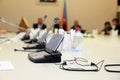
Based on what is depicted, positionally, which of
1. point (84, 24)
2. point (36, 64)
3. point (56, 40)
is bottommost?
point (84, 24)

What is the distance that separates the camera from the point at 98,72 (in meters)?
1.54

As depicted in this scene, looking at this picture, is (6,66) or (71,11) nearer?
(6,66)

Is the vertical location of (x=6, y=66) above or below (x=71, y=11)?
above

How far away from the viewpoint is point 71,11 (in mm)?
9289

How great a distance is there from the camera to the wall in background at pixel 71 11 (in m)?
8.85

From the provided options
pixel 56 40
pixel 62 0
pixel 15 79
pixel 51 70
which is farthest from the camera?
pixel 62 0

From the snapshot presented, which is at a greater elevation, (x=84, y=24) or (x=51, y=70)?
(x=51, y=70)

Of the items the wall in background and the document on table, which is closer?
the document on table

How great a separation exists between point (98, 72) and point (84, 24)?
26.0ft

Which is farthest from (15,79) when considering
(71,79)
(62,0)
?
(62,0)

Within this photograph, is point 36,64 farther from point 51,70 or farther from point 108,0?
point 108,0

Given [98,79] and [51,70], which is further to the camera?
[51,70]

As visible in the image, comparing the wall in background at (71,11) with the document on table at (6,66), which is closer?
the document on table at (6,66)

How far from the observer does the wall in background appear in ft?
29.0
